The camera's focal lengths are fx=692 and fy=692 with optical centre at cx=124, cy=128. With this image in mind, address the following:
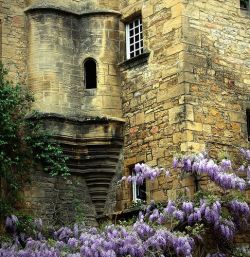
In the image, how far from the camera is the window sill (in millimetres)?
16938

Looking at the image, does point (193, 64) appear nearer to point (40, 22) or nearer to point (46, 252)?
point (40, 22)

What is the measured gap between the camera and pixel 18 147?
16.0 meters

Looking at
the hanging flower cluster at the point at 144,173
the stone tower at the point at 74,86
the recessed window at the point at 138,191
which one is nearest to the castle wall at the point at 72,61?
the stone tower at the point at 74,86

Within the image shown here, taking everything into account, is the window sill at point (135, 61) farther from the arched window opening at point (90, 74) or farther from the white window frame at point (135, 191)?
the white window frame at point (135, 191)

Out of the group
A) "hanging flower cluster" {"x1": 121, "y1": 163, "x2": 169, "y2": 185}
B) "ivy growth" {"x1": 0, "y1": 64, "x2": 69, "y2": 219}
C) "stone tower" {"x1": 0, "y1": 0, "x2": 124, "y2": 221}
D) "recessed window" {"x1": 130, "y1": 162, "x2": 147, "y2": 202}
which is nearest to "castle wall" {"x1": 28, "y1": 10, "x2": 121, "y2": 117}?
Answer: "stone tower" {"x1": 0, "y1": 0, "x2": 124, "y2": 221}

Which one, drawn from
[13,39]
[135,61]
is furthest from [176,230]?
[13,39]

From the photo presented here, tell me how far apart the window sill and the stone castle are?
2 cm

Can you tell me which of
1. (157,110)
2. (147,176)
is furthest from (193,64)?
(147,176)

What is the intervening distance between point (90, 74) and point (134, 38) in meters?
1.47

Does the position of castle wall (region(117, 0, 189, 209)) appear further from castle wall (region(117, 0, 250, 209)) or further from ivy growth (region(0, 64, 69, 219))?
ivy growth (region(0, 64, 69, 219))

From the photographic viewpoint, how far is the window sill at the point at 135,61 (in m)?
16.9

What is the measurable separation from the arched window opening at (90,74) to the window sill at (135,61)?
0.69m

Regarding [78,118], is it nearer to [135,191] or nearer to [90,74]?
[90,74]

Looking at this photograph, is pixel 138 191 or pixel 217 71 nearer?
pixel 217 71
